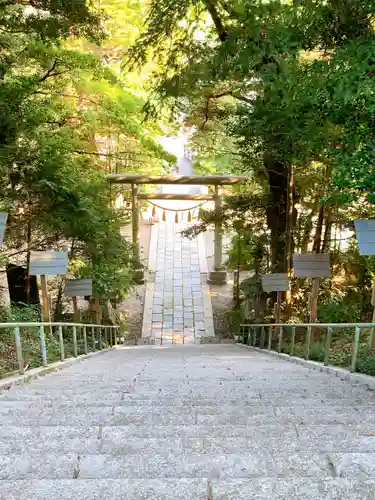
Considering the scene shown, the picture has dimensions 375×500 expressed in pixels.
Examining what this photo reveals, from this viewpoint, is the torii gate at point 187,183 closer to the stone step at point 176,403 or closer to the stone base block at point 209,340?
the stone base block at point 209,340

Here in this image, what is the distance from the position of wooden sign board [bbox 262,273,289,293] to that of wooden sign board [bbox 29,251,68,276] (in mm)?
3817

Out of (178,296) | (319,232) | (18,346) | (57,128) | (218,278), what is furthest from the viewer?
(218,278)

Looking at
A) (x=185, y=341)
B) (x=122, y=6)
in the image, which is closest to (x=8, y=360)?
(x=185, y=341)

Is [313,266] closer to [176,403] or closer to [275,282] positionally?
[275,282]

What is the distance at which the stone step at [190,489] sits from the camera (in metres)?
1.75

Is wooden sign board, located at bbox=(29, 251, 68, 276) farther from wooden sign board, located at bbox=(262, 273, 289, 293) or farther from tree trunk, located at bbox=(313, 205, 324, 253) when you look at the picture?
tree trunk, located at bbox=(313, 205, 324, 253)

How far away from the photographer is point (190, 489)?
179 centimetres

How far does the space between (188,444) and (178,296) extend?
42.6 feet

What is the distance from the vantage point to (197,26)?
7.58m

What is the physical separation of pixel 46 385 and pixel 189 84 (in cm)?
495

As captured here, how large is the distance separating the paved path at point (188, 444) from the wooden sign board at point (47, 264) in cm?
382

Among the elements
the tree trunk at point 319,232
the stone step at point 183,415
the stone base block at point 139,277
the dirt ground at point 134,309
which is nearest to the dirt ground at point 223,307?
the dirt ground at point 134,309

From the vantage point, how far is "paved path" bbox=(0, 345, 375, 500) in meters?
1.80

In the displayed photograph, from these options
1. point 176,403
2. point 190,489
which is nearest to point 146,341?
point 176,403
